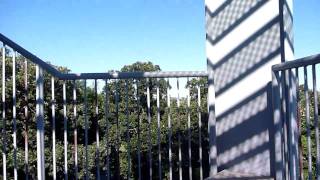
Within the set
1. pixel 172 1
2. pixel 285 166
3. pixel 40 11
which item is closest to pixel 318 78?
pixel 285 166

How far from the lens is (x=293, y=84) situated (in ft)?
6.97

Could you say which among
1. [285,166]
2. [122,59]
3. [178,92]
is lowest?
[285,166]

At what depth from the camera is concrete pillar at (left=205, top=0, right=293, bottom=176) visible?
2.23 metres

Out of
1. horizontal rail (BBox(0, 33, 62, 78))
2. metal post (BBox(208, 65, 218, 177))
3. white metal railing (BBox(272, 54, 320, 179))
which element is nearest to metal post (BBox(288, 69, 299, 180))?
white metal railing (BBox(272, 54, 320, 179))

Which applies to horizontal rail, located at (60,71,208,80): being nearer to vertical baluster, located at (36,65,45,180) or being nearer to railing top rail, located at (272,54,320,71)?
vertical baluster, located at (36,65,45,180)

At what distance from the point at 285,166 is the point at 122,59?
2631cm

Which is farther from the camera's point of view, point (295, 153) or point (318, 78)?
point (295, 153)

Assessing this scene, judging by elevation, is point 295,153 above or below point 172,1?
below

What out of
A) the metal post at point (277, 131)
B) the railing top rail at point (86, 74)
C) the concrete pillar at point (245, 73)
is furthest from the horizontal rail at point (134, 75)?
the metal post at point (277, 131)

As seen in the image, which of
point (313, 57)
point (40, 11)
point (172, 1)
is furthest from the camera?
point (40, 11)

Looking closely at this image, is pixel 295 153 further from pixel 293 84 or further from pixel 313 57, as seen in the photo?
pixel 313 57

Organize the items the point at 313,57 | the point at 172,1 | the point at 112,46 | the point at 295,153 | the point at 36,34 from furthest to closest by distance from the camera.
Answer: the point at 112,46 < the point at 36,34 < the point at 172,1 < the point at 295,153 < the point at 313,57

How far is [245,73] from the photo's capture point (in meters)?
2.38

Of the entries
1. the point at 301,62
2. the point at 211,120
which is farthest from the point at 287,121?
the point at 211,120
